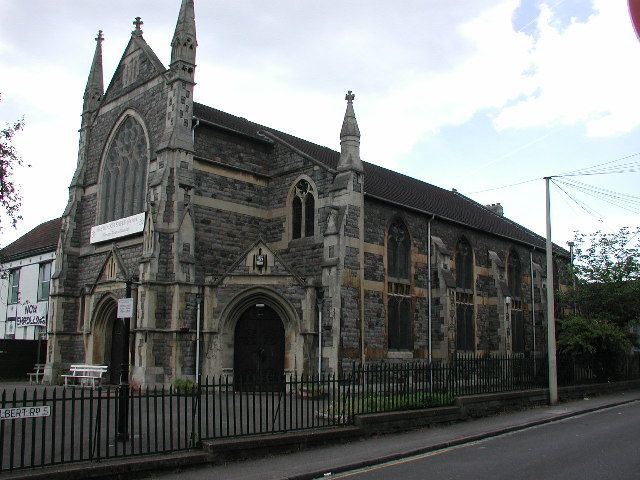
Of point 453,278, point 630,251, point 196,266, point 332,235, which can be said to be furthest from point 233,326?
point 630,251

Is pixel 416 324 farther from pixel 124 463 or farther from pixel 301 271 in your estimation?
pixel 124 463

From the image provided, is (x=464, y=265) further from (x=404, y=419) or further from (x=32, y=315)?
(x=32, y=315)

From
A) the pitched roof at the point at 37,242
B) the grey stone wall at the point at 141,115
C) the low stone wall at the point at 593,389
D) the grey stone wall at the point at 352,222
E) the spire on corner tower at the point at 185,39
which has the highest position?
the spire on corner tower at the point at 185,39

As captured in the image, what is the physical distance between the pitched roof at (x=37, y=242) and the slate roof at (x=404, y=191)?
12.3 m

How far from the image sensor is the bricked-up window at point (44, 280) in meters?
32.8

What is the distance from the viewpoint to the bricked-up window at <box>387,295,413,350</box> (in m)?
25.3

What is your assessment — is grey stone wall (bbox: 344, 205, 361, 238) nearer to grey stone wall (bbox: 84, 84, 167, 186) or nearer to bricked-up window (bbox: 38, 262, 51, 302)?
grey stone wall (bbox: 84, 84, 167, 186)

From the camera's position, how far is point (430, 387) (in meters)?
16.3

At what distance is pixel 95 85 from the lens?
28969 mm

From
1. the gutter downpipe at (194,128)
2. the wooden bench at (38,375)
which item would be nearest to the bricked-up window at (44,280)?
the wooden bench at (38,375)

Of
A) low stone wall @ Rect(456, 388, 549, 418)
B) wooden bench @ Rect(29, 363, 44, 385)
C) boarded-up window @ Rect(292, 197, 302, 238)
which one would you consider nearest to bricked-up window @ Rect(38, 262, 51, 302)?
wooden bench @ Rect(29, 363, 44, 385)

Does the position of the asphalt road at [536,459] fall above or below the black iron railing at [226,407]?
below

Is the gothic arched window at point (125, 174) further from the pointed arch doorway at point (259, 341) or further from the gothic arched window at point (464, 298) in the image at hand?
the gothic arched window at point (464, 298)

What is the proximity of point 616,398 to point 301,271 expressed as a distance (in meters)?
12.2
